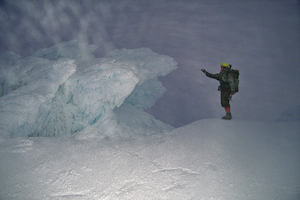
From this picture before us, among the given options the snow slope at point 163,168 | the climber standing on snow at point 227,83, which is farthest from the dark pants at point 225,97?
the snow slope at point 163,168

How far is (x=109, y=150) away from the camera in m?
2.42

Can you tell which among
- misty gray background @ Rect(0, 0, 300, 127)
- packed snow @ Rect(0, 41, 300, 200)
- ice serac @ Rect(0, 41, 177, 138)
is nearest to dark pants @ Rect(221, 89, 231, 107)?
packed snow @ Rect(0, 41, 300, 200)

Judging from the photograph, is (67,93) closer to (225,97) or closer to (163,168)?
(163,168)

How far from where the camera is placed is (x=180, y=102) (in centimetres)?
788

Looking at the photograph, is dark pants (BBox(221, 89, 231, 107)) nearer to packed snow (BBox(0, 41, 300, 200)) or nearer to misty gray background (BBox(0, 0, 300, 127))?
packed snow (BBox(0, 41, 300, 200))

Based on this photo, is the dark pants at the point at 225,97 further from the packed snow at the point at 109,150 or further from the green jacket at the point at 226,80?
the packed snow at the point at 109,150

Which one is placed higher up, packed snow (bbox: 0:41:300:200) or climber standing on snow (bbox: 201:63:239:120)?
climber standing on snow (bbox: 201:63:239:120)

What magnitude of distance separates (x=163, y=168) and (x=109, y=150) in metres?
0.96

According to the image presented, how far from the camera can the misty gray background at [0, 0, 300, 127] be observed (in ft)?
15.1

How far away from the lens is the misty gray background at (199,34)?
462 cm

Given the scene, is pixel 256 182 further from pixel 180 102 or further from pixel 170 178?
pixel 180 102

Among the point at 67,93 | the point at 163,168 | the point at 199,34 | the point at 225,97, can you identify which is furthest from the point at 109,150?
the point at 199,34

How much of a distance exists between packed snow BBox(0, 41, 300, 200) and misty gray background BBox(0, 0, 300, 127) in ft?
3.96

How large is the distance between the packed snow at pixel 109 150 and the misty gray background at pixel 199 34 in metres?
1.21
